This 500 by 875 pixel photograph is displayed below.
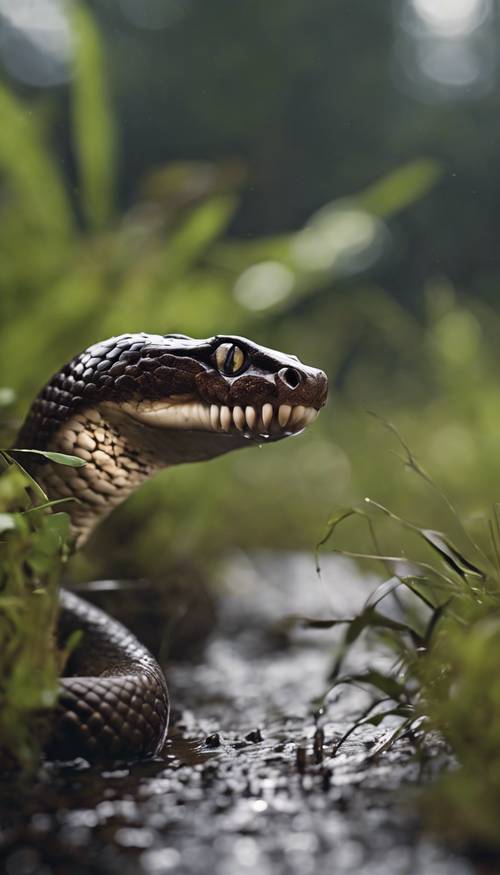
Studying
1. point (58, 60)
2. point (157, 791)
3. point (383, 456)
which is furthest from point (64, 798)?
point (58, 60)

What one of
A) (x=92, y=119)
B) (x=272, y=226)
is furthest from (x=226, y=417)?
(x=272, y=226)

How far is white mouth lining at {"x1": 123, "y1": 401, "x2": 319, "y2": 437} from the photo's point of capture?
2.85 ft

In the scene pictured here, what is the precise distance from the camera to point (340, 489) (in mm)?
3680

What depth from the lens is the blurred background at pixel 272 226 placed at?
83.5 inches

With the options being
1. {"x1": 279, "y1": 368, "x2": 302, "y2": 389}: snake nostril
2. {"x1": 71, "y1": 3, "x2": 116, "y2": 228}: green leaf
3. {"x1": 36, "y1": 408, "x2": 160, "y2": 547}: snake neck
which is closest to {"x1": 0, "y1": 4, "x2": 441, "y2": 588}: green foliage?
{"x1": 71, "y1": 3, "x2": 116, "y2": 228}: green leaf

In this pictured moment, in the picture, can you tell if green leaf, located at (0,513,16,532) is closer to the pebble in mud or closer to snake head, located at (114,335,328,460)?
snake head, located at (114,335,328,460)

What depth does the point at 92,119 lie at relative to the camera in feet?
7.72

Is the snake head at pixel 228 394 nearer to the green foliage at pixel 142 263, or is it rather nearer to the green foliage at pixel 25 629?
the green foliage at pixel 25 629

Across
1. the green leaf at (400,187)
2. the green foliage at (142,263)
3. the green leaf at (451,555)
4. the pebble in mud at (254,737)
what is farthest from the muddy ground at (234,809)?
the green leaf at (400,187)

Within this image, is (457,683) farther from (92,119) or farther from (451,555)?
(92,119)

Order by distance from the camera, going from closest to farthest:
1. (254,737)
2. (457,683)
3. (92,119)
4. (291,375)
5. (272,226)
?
(457,683), (291,375), (254,737), (92,119), (272,226)

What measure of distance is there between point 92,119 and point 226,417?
5.65 feet

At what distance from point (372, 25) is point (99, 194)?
4.98m

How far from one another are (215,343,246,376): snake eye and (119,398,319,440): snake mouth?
0.04 m
